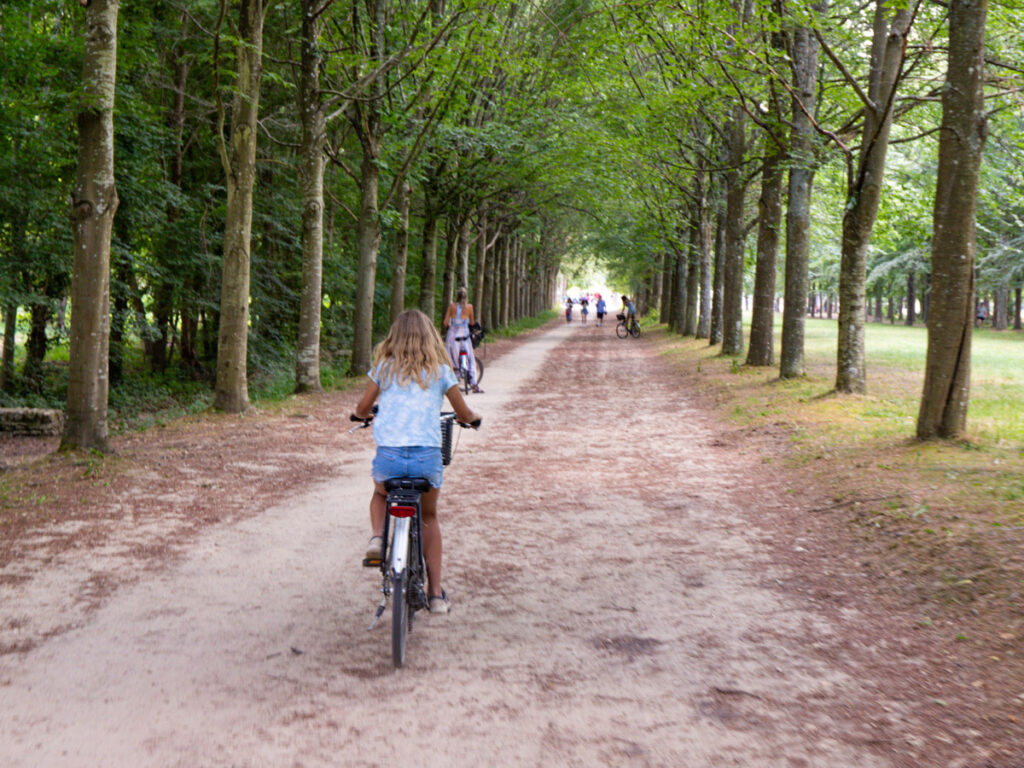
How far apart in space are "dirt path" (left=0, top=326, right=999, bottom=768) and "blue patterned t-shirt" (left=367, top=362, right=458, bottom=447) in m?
1.12

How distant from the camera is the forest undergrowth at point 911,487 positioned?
5.40m

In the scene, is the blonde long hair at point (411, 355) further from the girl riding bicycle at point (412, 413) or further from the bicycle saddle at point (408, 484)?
the bicycle saddle at point (408, 484)

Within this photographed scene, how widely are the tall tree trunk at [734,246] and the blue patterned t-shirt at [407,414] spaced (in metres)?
18.2

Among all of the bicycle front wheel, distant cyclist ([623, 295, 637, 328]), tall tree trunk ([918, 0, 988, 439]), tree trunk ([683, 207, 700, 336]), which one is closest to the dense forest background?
tall tree trunk ([918, 0, 988, 439])

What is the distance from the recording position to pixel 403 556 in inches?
172

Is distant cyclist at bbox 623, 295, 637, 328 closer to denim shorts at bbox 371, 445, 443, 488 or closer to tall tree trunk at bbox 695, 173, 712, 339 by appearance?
tall tree trunk at bbox 695, 173, 712, 339

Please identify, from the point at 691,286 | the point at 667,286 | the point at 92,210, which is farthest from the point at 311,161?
the point at 667,286

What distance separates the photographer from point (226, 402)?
1345cm

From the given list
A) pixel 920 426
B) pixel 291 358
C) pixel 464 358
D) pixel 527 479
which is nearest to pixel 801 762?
pixel 527 479

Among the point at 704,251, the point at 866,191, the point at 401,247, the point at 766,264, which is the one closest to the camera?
the point at 866,191

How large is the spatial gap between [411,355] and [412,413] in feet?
1.11

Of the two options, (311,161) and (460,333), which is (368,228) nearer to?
(311,161)

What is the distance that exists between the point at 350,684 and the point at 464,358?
12.7m

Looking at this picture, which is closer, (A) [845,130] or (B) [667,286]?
(A) [845,130]
